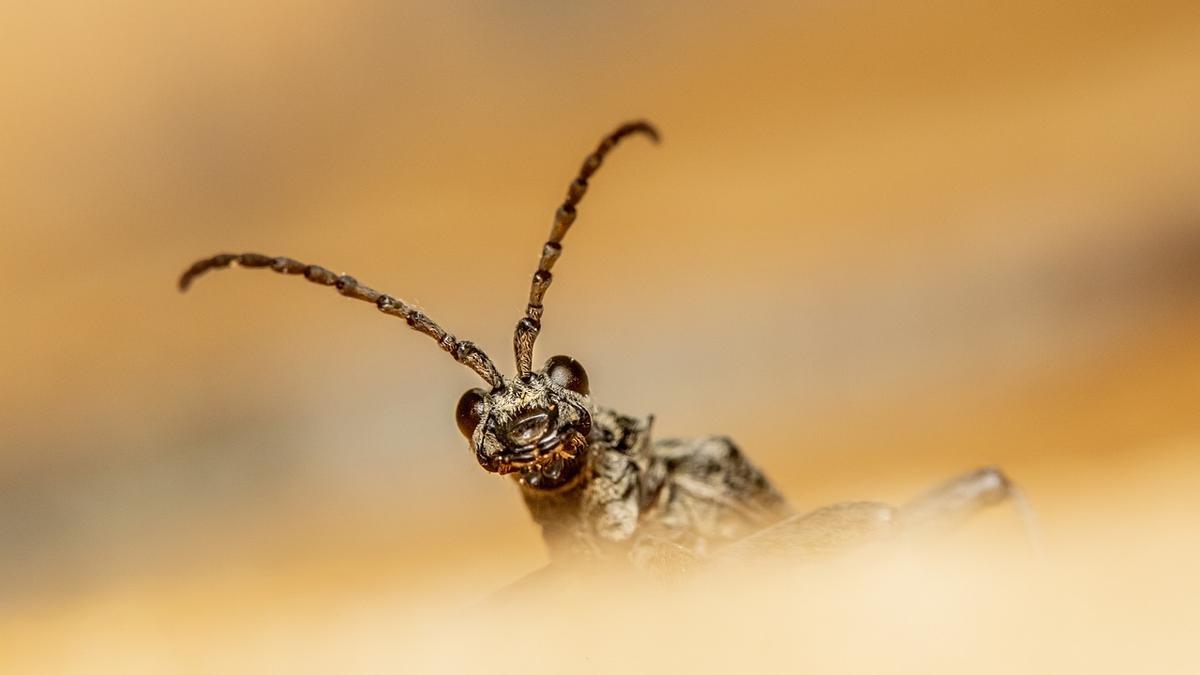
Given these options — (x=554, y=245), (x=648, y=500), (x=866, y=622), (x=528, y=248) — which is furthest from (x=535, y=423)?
(x=528, y=248)

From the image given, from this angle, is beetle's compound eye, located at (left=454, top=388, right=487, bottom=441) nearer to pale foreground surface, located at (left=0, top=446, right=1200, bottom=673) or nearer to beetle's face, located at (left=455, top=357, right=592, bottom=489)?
beetle's face, located at (left=455, top=357, right=592, bottom=489)

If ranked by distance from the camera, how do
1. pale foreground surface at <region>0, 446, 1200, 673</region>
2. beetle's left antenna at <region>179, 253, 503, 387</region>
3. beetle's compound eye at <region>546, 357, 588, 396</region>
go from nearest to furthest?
pale foreground surface at <region>0, 446, 1200, 673</region>, beetle's left antenna at <region>179, 253, 503, 387</region>, beetle's compound eye at <region>546, 357, 588, 396</region>

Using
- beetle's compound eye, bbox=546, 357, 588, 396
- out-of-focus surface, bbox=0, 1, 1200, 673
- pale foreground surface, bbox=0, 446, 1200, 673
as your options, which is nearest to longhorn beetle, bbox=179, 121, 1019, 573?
beetle's compound eye, bbox=546, 357, 588, 396

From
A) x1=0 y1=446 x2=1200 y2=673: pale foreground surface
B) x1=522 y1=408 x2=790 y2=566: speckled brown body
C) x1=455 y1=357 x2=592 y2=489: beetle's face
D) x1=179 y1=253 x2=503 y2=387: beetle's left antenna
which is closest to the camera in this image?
x1=0 y1=446 x2=1200 y2=673: pale foreground surface

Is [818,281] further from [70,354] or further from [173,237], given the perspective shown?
[70,354]

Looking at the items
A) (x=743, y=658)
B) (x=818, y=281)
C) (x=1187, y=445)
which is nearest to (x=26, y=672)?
(x=743, y=658)

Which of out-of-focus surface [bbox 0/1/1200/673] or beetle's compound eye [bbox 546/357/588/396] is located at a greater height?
out-of-focus surface [bbox 0/1/1200/673]
